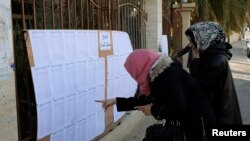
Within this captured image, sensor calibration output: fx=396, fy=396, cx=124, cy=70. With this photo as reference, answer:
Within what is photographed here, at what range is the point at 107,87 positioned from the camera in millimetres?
4773

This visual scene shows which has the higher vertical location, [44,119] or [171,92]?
[171,92]

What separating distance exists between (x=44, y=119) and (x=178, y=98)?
47.3 inches

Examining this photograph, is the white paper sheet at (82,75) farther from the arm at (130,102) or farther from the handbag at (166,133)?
the handbag at (166,133)

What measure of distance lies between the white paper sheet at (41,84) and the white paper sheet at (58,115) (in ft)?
0.55

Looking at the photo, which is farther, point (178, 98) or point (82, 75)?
point (82, 75)

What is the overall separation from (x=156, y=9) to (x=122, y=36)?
253 cm

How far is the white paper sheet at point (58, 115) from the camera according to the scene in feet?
11.3

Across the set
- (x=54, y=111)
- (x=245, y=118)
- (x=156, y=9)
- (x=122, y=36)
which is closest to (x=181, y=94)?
(x=54, y=111)

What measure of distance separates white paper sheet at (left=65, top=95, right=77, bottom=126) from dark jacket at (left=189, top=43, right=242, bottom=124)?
→ 131 cm

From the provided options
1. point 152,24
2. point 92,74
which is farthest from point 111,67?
point 152,24

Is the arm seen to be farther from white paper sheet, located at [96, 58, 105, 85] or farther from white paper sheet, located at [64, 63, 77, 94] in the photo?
white paper sheet, located at [96, 58, 105, 85]

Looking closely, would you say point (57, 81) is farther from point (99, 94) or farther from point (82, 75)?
point (99, 94)

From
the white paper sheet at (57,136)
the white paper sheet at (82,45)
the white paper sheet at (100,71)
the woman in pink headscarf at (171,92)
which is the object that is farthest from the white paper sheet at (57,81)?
the white paper sheet at (100,71)

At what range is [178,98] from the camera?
2664 mm
